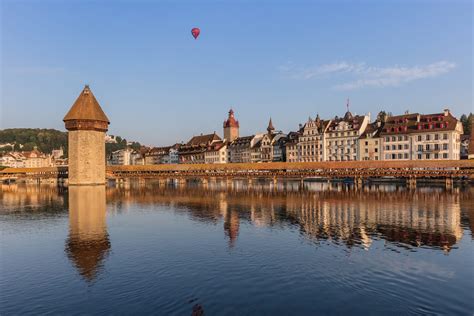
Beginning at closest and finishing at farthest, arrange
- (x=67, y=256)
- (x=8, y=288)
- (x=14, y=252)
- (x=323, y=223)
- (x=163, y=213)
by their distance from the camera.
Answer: (x=8, y=288), (x=67, y=256), (x=14, y=252), (x=323, y=223), (x=163, y=213)

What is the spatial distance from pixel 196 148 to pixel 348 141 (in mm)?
59359

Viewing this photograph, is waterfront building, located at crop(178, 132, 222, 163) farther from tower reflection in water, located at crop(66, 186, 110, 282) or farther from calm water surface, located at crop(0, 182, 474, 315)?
calm water surface, located at crop(0, 182, 474, 315)

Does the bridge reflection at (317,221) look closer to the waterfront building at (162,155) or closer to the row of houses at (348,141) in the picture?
the row of houses at (348,141)

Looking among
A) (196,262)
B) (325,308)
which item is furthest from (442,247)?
(196,262)

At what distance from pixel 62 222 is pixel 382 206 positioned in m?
25.4

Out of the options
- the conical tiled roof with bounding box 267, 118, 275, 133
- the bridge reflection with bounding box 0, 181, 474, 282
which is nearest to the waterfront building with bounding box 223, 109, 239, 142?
the conical tiled roof with bounding box 267, 118, 275, 133

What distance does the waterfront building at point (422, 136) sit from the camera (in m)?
65.2

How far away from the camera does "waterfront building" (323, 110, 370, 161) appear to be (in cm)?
7831

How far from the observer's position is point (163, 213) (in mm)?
30875

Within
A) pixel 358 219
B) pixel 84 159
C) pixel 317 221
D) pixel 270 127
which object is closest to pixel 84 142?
pixel 84 159

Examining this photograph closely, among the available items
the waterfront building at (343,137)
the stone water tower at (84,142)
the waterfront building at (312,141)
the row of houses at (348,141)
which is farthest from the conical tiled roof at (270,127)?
the stone water tower at (84,142)

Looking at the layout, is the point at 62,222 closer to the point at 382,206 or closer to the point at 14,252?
the point at 14,252

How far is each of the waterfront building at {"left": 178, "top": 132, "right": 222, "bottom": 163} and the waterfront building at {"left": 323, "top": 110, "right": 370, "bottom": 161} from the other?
4645 cm

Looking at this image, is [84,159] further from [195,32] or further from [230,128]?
[230,128]
